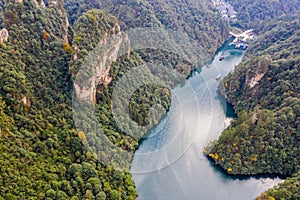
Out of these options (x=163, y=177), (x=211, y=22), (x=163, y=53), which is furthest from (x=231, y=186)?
(x=211, y=22)

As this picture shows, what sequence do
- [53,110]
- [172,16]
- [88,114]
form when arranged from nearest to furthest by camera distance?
1. [53,110]
2. [88,114]
3. [172,16]

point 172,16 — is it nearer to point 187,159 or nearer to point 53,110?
point 187,159

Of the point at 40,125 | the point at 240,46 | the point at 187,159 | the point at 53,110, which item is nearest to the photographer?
the point at 40,125

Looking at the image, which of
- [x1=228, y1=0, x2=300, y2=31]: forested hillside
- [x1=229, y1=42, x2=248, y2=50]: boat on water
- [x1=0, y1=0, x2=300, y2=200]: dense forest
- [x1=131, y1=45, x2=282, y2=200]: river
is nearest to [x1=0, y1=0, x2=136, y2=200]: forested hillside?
[x1=0, y1=0, x2=300, y2=200]: dense forest

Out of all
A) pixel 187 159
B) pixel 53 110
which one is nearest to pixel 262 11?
pixel 187 159

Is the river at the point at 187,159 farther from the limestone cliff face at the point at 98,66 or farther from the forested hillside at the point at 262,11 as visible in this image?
the forested hillside at the point at 262,11

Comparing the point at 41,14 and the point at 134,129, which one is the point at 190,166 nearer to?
the point at 134,129

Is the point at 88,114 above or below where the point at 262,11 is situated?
below
